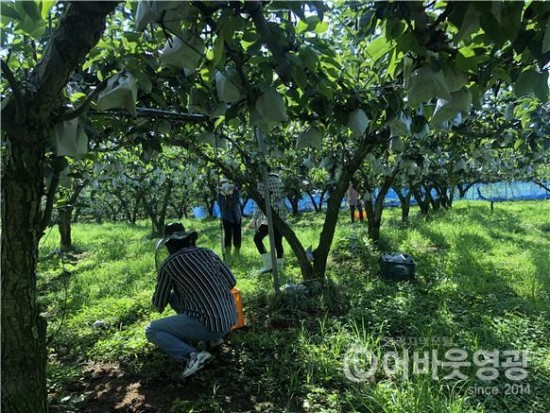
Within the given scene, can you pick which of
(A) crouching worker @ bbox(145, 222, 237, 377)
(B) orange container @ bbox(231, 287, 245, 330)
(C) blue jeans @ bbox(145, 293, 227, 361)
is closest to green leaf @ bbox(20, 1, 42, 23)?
(A) crouching worker @ bbox(145, 222, 237, 377)

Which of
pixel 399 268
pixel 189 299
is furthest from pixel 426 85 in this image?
pixel 399 268

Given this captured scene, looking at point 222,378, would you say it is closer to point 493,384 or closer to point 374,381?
point 374,381

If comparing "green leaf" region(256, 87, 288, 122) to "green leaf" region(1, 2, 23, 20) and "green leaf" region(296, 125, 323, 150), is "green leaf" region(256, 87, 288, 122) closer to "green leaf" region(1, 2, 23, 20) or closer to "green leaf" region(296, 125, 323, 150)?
"green leaf" region(296, 125, 323, 150)

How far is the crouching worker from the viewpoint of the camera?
8.95 ft

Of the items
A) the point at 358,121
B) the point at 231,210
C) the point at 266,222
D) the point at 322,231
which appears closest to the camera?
the point at 358,121

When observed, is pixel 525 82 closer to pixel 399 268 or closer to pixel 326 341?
pixel 326 341

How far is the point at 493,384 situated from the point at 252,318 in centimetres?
200

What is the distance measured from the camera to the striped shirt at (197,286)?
2727 millimetres

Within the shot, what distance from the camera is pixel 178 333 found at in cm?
279

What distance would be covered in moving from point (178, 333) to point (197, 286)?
351 mm

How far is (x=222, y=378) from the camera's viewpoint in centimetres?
276

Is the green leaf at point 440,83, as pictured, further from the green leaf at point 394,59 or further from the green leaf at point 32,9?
the green leaf at point 32,9

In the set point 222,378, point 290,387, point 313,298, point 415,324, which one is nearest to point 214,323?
point 222,378

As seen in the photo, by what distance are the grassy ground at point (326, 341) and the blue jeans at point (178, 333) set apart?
0.66 feet
